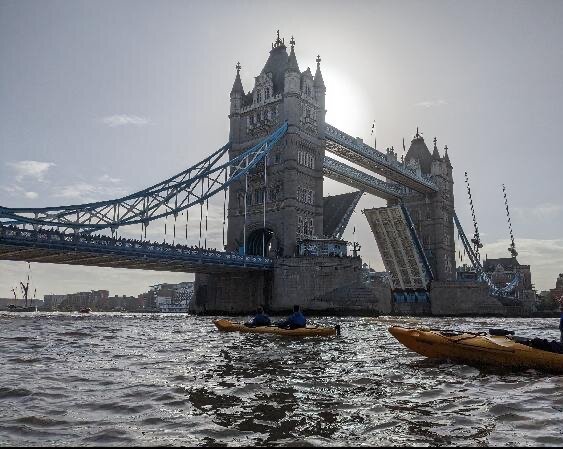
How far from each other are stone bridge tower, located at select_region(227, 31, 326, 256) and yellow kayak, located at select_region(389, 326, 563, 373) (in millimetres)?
45400

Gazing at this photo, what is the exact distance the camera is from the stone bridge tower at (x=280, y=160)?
6197 cm

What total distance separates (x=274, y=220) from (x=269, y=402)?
54672mm

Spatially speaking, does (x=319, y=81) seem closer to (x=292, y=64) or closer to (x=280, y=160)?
(x=292, y=64)

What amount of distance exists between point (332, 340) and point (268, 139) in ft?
140

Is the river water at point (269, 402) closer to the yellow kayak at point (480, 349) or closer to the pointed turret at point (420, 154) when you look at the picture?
the yellow kayak at point (480, 349)

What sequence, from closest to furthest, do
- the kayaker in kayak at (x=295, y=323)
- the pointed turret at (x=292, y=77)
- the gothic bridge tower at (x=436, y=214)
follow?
1. the kayaker in kayak at (x=295, y=323)
2. the pointed turret at (x=292, y=77)
3. the gothic bridge tower at (x=436, y=214)

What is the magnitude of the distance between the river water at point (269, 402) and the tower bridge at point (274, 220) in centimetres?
3254

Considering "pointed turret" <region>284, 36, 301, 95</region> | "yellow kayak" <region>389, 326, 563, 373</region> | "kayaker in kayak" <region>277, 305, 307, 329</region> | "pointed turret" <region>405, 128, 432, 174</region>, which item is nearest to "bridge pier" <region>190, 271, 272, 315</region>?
"pointed turret" <region>284, 36, 301, 95</region>

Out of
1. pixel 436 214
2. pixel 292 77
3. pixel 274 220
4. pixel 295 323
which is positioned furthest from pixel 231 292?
pixel 436 214

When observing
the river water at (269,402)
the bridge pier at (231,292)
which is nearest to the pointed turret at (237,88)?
the bridge pier at (231,292)

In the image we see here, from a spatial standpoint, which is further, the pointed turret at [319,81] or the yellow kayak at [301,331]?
the pointed turret at [319,81]

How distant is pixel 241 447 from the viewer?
18.3 ft

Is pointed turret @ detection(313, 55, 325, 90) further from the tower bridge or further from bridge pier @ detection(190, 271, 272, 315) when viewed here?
bridge pier @ detection(190, 271, 272, 315)

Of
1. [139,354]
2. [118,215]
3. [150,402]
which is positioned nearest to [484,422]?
[150,402]
